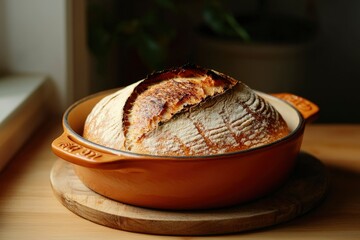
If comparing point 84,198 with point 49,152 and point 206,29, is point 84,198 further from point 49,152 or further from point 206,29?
point 206,29

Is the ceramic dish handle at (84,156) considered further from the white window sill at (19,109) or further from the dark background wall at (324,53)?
the dark background wall at (324,53)

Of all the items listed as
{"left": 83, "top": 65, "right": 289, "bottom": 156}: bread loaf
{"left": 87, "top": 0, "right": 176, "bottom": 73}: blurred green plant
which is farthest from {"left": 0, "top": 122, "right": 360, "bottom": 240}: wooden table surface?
{"left": 87, "top": 0, "right": 176, "bottom": 73}: blurred green plant

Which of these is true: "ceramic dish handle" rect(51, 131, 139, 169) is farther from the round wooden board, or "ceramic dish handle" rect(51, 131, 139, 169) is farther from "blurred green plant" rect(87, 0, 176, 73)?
"blurred green plant" rect(87, 0, 176, 73)

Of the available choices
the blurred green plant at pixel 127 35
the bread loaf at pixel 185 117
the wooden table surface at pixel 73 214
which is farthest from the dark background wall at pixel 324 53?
the bread loaf at pixel 185 117

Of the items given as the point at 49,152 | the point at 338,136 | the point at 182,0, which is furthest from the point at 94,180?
the point at 182,0

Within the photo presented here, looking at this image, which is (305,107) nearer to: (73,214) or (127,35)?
(73,214)
